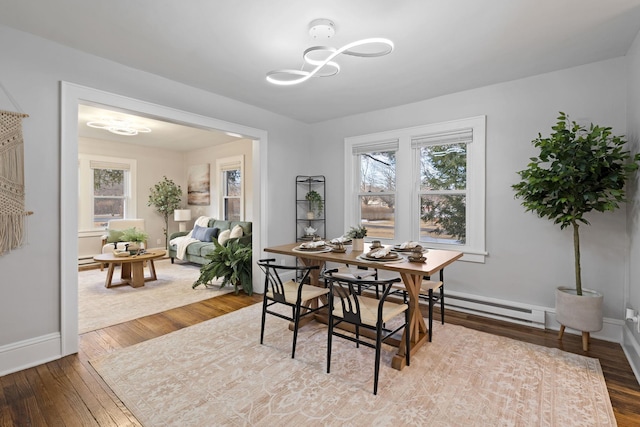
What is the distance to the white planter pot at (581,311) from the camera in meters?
2.57

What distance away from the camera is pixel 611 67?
278 centimetres

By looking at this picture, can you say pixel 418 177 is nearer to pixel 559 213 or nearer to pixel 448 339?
pixel 559 213

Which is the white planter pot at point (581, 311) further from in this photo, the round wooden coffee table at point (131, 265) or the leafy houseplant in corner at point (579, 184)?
the round wooden coffee table at point (131, 265)

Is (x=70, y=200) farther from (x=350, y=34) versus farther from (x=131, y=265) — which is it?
(x=350, y=34)

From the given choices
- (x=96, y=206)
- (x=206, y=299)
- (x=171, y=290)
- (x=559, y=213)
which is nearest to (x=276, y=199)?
(x=206, y=299)

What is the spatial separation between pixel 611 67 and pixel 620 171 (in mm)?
1039

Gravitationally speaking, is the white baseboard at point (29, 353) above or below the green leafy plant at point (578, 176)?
below

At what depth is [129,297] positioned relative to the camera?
163 inches

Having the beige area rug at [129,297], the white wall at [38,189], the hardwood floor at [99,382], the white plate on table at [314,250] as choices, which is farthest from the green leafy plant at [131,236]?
the white plate on table at [314,250]

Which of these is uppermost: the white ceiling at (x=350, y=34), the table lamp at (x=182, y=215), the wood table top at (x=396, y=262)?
the white ceiling at (x=350, y=34)

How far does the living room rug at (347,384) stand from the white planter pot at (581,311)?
0.28 m

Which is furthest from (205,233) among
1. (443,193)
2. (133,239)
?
(443,193)

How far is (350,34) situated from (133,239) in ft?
17.5

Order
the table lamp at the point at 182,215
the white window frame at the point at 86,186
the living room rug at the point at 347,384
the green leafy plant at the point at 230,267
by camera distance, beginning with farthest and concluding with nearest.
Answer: the table lamp at the point at 182,215, the white window frame at the point at 86,186, the green leafy plant at the point at 230,267, the living room rug at the point at 347,384
